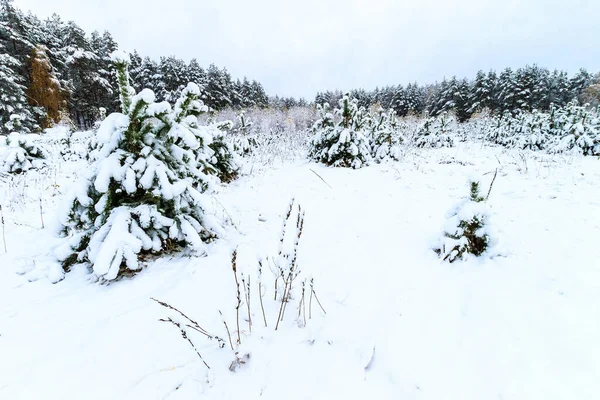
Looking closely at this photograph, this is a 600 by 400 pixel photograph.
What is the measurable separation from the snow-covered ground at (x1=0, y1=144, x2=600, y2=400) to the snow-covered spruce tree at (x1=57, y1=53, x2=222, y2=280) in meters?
0.30

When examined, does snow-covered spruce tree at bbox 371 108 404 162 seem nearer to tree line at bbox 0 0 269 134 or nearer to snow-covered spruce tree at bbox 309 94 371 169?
snow-covered spruce tree at bbox 309 94 371 169

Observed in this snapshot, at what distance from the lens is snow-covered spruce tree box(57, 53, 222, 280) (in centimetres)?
261

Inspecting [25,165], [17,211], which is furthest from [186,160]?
[25,165]

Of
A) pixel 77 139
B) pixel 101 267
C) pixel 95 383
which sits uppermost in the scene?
pixel 77 139

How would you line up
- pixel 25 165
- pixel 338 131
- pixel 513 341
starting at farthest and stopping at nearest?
1. pixel 338 131
2. pixel 25 165
3. pixel 513 341

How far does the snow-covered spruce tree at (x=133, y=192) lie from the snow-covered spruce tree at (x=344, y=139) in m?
5.28

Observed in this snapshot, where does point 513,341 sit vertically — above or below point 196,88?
below

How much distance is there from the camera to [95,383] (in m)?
1.55

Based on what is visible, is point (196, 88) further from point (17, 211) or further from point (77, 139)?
point (77, 139)

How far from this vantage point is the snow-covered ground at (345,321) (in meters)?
1.53

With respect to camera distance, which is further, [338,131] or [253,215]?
[338,131]

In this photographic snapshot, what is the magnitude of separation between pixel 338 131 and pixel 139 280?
678cm

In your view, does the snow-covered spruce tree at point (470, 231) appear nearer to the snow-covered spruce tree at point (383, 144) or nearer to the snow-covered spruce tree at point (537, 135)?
the snow-covered spruce tree at point (383, 144)

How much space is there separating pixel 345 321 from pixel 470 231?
171 cm
